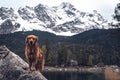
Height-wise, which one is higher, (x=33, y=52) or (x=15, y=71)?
(x=33, y=52)

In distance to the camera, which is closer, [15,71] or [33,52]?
[33,52]

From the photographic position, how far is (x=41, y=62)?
21.9m

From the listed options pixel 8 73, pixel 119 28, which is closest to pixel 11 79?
pixel 8 73

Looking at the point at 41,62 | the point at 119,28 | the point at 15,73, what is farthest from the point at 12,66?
the point at 119,28

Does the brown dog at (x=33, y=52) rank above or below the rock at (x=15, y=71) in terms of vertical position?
above

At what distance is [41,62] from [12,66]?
178 centimetres

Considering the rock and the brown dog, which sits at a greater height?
the brown dog

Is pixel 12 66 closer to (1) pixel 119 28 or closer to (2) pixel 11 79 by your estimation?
(2) pixel 11 79

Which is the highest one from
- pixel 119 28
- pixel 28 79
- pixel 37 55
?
pixel 119 28

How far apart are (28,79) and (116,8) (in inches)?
1873

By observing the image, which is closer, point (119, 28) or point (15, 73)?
point (15, 73)

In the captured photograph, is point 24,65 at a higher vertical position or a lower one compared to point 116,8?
Result: lower

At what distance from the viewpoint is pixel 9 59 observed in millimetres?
21688

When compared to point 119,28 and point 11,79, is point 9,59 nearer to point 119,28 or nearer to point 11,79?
point 11,79
